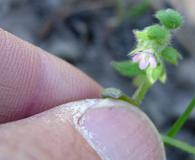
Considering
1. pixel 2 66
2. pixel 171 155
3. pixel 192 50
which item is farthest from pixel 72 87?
pixel 192 50

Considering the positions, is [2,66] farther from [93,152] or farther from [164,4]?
[164,4]

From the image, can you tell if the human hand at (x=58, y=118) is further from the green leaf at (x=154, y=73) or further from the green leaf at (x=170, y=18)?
the green leaf at (x=170, y=18)

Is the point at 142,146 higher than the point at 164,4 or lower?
lower

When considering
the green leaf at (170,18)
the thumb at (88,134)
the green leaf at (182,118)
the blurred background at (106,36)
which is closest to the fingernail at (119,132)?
the thumb at (88,134)

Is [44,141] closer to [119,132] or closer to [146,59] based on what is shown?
[119,132]

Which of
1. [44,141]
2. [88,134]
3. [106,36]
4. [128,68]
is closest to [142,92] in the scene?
[128,68]

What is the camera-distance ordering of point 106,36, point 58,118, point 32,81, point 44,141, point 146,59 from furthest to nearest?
point 106,36 → point 32,81 → point 146,59 → point 58,118 → point 44,141
